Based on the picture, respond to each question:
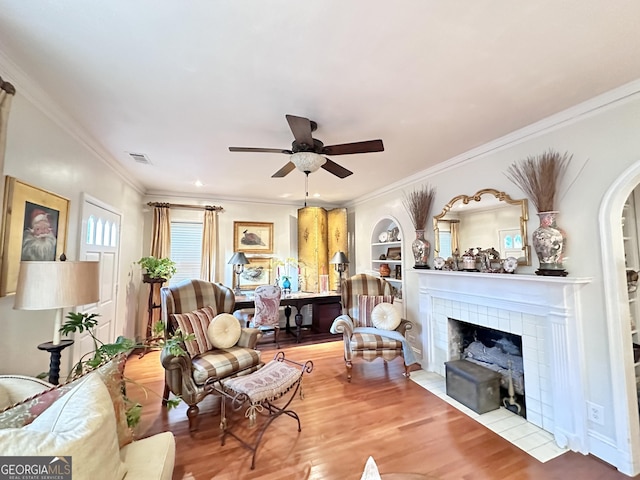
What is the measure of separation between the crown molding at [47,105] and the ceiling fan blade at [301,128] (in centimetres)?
170

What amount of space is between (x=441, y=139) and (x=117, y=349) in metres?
3.17

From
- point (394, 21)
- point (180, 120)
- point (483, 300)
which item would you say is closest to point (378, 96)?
point (394, 21)

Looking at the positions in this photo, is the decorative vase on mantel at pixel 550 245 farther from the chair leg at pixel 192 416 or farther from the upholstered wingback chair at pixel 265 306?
the upholstered wingback chair at pixel 265 306

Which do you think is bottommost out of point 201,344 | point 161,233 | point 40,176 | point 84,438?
point 201,344

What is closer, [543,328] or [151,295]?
[543,328]

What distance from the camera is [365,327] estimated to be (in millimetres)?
3857

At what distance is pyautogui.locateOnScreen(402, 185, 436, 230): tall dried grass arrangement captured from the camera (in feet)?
12.1

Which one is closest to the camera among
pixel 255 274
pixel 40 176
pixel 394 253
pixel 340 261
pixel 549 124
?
pixel 40 176

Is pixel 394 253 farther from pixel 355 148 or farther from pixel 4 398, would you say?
pixel 4 398

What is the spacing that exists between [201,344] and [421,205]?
123 inches

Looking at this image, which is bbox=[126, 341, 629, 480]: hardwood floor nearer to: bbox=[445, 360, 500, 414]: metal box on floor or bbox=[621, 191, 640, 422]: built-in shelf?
bbox=[445, 360, 500, 414]: metal box on floor

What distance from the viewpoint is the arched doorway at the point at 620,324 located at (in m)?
1.91

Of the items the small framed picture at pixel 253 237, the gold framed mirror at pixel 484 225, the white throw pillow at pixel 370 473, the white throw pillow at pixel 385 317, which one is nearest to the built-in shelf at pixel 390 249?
the white throw pillow at pixel 385 317

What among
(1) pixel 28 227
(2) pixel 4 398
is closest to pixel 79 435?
(2) pixel 4 398
